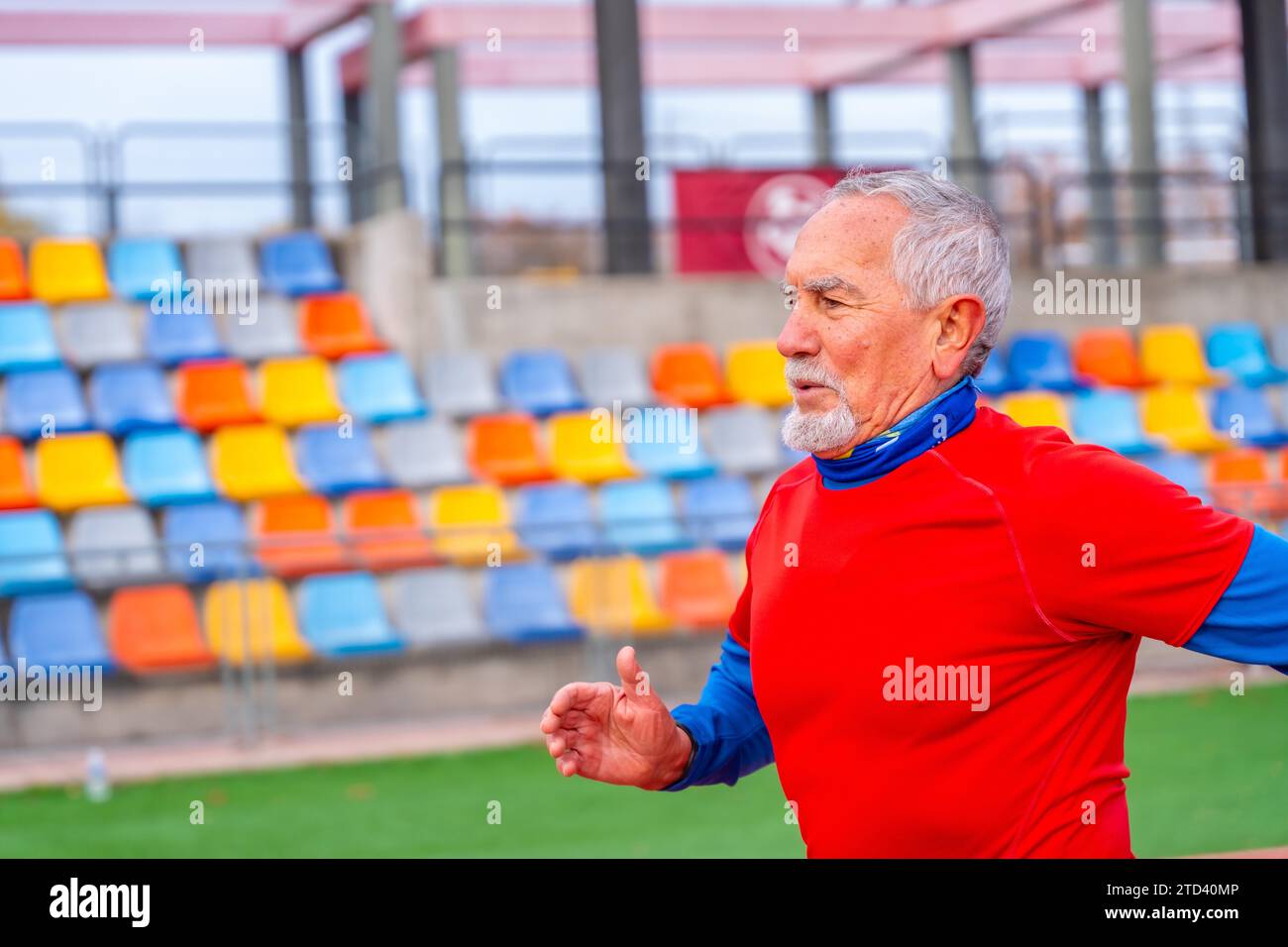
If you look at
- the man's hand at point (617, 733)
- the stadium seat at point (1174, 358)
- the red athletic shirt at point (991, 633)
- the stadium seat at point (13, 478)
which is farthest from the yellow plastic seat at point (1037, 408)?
the red athletic shirt at point (991, 633)

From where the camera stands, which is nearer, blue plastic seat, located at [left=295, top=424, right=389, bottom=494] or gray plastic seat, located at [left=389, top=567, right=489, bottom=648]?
gray plastic seat, located at [left=389, top=567, right=489, bottom=648]

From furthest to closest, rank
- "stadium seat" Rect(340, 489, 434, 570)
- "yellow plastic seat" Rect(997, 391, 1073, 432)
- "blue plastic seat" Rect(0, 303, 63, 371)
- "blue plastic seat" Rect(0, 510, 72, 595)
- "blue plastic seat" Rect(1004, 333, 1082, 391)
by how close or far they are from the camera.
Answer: "blue plastic seat" Rect(1004, 333, 1082, 391) < "yellow plastic seat" Rect(997, 391, 1073, 432) < "blue plastic seat" Rect(0, 303, 63, 371) < "stadium seat" Rect(340, 489, 434, 570) < "blue plastic seat" Rect(0, 510, 72, 595)

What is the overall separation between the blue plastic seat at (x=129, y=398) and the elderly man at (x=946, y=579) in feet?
34.0

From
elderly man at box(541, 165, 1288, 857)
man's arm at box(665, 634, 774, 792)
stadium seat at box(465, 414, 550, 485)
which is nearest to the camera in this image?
elderly man at box(541, 165, 1288, 857)

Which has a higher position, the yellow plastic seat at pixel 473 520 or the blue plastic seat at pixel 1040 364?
the blue plastic seat at pixel 1040 364

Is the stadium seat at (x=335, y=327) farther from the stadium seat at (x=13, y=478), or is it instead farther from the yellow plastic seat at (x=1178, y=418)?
the yellow plastic seat at (x=1178, y=418)

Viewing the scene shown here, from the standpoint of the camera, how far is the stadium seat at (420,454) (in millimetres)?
12789

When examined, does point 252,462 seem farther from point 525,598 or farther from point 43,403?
point 525,598

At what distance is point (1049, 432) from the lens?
2.49 metres

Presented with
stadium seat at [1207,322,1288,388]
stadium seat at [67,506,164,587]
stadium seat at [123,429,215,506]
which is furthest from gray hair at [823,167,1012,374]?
stadium seat at [1207,322,1288,388]

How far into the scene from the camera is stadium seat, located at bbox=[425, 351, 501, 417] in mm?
13523

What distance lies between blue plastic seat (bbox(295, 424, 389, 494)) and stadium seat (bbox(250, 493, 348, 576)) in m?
0.33

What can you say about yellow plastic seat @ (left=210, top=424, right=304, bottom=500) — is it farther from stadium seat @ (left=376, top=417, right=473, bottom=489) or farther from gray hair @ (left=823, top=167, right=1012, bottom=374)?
gray hair @ (left=823, top=167, right=1012, bottom=374)

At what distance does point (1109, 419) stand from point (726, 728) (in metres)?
12.5
